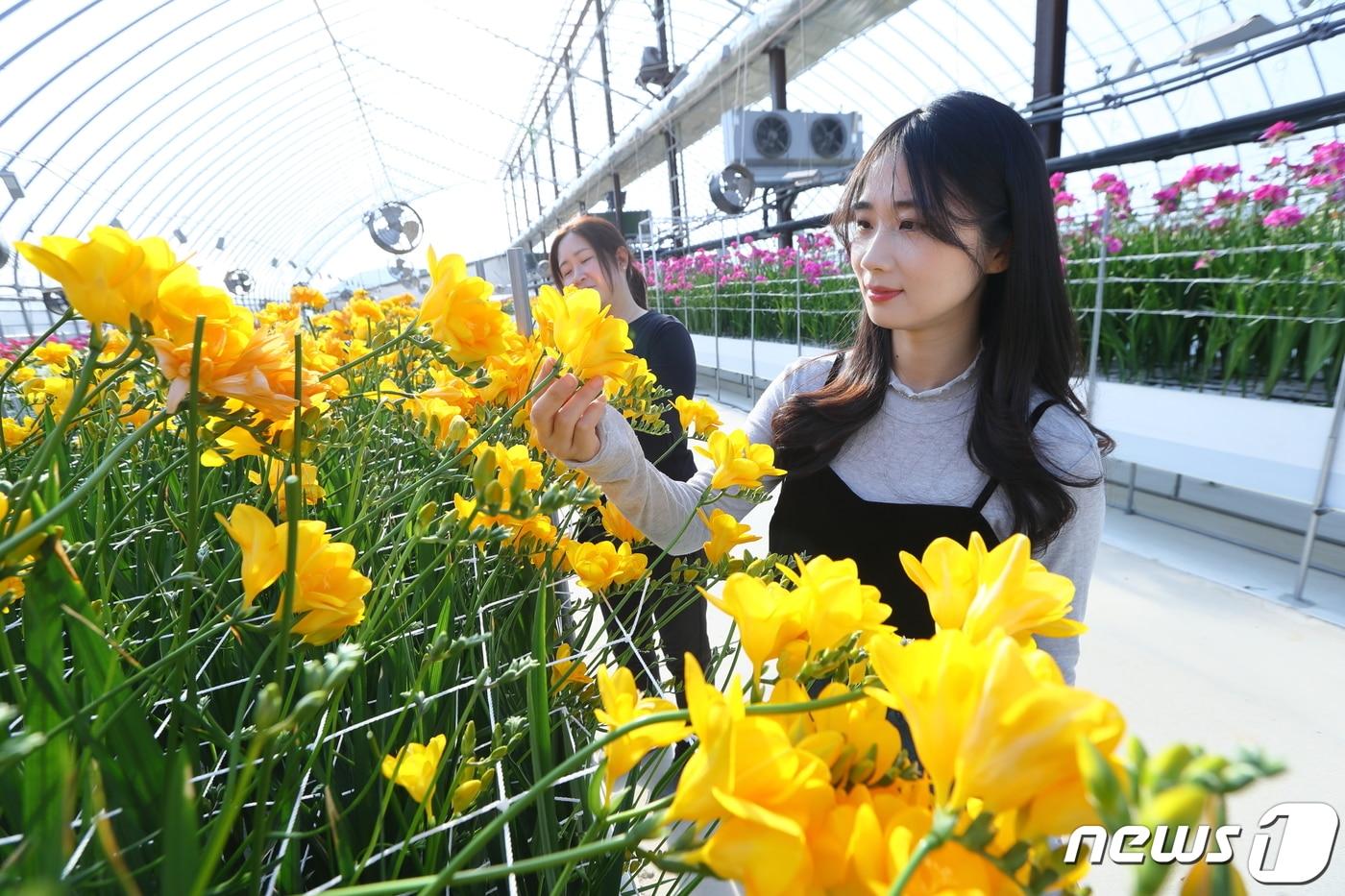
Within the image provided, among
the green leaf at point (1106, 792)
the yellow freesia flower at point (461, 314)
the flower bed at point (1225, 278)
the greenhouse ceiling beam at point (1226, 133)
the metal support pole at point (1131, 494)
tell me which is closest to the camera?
the green leaf at point (1106, 792)

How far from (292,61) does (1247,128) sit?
42.4 feet

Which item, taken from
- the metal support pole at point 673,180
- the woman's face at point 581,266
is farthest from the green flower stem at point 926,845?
the metal support pole at point 673,180

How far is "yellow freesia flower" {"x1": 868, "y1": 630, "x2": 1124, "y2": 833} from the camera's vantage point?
159mm

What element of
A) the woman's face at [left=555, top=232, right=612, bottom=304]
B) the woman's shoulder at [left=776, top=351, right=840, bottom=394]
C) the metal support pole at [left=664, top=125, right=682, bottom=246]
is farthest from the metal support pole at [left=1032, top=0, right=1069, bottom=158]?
the metal support pole at [left=664, top=125, right=682, bottom=246]

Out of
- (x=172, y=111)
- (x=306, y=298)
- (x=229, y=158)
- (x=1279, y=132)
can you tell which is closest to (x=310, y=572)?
(x=306, y=298)

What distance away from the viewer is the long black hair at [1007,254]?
29.2 inches

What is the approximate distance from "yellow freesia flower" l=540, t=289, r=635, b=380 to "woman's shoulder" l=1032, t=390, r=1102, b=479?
1.80 ft

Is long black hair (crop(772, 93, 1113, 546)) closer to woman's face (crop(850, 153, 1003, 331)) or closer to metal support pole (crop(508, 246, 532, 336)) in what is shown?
woman's face (crop(850, 153, 1003, 331))

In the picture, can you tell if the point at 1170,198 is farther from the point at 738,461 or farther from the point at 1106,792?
the point at 1106,792

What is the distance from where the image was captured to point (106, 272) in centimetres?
27

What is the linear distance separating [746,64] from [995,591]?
6553 mm

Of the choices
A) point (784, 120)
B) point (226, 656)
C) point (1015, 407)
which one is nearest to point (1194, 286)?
point (1015, 407)

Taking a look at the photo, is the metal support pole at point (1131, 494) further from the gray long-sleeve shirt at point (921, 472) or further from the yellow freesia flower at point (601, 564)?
the yellow freesia flower at point (601, 564)

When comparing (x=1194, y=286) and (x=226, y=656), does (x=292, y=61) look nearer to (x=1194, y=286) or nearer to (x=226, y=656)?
(x=1194, y=286)
